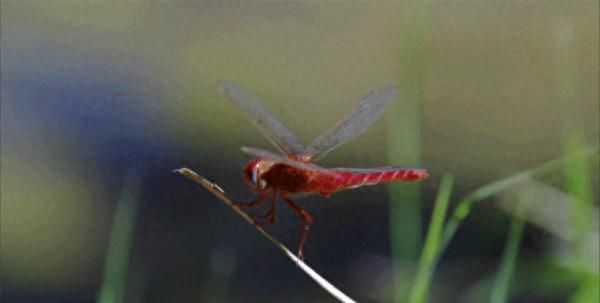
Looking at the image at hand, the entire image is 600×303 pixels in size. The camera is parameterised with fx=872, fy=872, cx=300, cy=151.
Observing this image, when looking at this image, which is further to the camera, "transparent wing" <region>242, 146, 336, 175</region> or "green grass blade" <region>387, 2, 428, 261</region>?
"green grass blade" <region>387, 2, 428, 261</region>

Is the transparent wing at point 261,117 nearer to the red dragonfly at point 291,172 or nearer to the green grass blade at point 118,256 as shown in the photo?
the red dragonfly at point 291,172

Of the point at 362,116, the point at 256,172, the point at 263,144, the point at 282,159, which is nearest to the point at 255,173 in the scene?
the point at 256,172

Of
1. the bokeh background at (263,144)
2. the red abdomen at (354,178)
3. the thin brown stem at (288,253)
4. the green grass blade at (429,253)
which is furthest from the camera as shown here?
the bokeh background at (263,144)

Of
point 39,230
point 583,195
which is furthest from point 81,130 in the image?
point 583,195

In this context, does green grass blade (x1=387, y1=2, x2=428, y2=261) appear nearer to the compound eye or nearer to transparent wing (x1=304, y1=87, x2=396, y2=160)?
transparent wing (x1=304, y1=87, x2=396, y2=160)

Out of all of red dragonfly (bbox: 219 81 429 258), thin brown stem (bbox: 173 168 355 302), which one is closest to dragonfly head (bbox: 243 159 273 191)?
red dragonfly (bbox: 219 81 429 258)

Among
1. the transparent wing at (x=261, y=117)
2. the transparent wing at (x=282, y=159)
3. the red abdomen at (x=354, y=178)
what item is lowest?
the red abdomen at (x=354, y=178)

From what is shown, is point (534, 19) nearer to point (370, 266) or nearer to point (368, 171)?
point (370, 266)

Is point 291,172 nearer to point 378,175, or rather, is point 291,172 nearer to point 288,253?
point 378,175

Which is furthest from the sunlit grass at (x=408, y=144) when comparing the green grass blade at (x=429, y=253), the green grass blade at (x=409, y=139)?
the green grass blade at (x=429, y=253)
